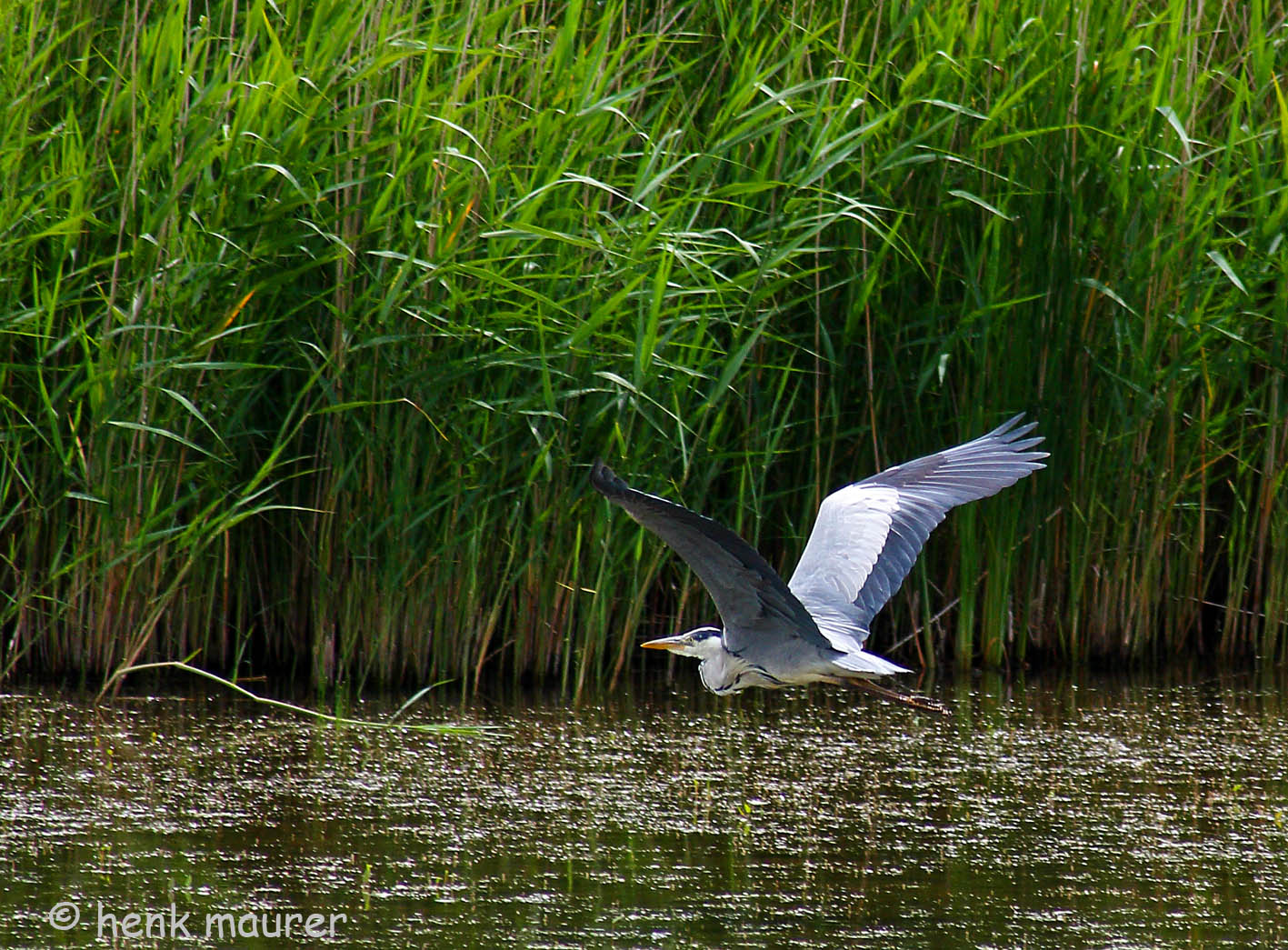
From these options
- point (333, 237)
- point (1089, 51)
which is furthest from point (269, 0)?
point (1089, 51)

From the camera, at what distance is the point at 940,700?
5.05 metres

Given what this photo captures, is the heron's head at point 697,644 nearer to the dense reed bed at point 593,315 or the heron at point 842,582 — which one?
the heron at point 842,582

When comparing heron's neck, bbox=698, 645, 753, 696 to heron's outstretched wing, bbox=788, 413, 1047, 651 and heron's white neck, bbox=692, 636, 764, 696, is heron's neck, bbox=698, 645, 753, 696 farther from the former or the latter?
heron's outstretched wing, bbox=788, 413, 1047, 651

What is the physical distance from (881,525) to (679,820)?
84cm

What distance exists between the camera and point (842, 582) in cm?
407

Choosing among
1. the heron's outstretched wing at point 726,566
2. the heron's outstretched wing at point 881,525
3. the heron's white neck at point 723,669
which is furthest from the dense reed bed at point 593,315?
the heron's outstretched wing at point 726,566

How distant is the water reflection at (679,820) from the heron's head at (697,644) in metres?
Answer: 0.32

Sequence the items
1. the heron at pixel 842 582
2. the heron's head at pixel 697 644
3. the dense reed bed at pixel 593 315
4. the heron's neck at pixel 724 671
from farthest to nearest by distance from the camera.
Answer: the dense reed bed at pixel 593 315 → the heron's head at pixel 697 644 → the heron's neck at pixel 724 671 → the heron at pixel 842 582

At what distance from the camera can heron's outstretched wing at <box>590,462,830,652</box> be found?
304 cm

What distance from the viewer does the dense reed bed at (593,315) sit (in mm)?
4574

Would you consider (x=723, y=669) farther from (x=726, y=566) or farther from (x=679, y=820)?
(x=726, y=566)

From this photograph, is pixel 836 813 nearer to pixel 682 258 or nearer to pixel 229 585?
pixel 682 258

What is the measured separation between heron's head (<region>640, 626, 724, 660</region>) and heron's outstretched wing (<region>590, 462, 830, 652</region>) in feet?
0.56

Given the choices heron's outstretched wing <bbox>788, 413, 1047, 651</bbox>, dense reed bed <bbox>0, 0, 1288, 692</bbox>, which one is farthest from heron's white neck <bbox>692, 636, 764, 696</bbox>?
dense reed bed <bbox>0, 0, 1288, 692</bbox>
